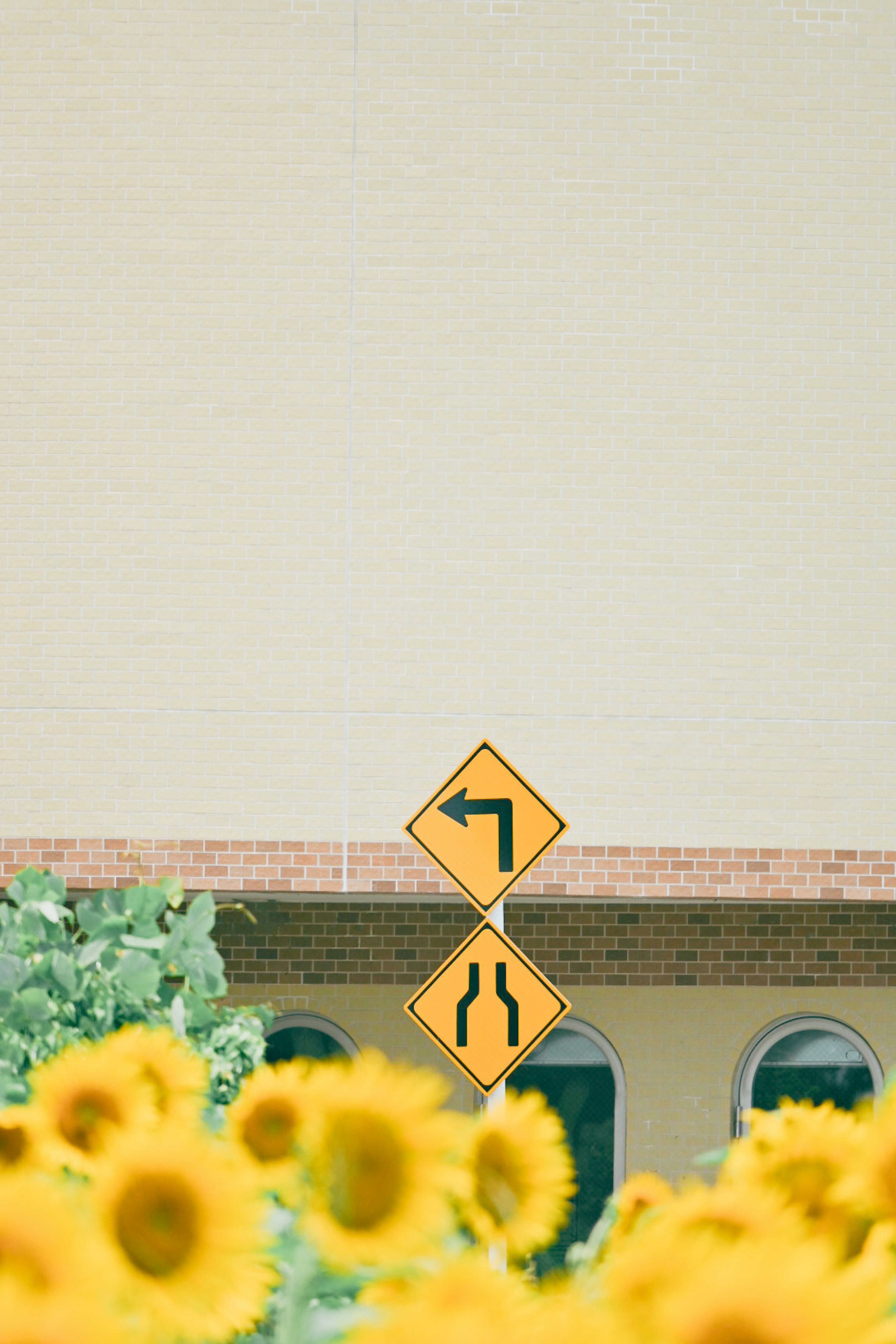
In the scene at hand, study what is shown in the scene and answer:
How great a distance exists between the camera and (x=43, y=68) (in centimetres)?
912

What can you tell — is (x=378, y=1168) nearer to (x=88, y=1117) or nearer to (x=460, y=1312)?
(x=460, y=1312)

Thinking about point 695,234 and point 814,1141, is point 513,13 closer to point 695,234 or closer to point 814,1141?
point 695,234

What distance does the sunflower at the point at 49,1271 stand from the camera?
1.55 feet

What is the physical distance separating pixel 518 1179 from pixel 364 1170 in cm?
29

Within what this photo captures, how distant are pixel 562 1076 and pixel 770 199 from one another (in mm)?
6944

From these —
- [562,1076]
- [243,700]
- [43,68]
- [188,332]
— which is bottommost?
[562,1076]

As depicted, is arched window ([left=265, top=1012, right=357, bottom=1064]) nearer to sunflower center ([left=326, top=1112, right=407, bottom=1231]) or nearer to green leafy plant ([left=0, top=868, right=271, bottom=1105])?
green leafy plant ([left=0, top=868, right=271, bottom=1105])

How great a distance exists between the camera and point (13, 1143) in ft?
3.00

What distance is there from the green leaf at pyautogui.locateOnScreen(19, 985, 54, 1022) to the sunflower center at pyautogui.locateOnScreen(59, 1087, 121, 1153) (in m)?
1.26

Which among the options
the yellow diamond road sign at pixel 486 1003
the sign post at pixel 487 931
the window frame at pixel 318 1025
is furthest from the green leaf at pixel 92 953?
the window frame at pixel 318 1025

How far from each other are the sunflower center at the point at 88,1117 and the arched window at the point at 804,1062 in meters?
9.68

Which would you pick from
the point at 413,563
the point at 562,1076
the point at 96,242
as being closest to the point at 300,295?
the point at 96,242

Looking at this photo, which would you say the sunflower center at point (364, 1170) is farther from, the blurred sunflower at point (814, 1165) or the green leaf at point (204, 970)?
the green leaf at point (204, 970)

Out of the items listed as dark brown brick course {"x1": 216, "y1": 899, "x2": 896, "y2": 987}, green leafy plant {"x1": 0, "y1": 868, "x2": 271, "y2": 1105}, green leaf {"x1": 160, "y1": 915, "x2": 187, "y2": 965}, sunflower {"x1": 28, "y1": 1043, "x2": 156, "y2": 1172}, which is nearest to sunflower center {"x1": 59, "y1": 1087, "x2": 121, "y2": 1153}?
sunflower {"x1": 28, "y1": 1043, "x2": 156, "y2": 1172}
